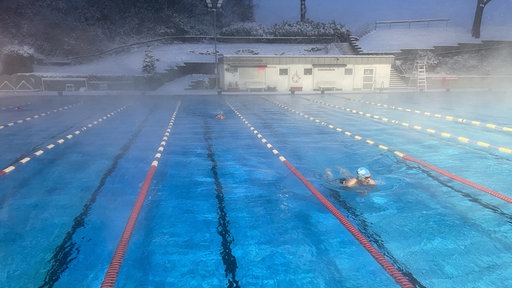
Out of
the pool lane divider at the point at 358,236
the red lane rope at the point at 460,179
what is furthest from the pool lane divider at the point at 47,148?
the red lane rope at the point at 460,179

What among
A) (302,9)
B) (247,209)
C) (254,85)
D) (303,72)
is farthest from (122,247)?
(302,9)

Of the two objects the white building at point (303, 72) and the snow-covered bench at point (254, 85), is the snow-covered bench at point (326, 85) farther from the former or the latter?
the snow-covered bench at point (254, 85)

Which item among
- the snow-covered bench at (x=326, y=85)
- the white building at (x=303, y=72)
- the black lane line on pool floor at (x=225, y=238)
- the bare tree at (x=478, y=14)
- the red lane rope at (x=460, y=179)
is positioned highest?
the bare tree at (x=478, y=14)

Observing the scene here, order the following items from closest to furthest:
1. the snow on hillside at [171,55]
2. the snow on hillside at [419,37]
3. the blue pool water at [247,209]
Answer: the blue pool water at [247,209] < the snow on hillside at [171,55] < the snow on hillside at [419,37]

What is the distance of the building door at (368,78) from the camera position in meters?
28.0

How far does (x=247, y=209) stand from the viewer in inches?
238

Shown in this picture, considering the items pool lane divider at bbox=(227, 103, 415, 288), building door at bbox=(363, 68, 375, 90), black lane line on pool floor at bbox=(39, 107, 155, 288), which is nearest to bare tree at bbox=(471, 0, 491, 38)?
building door at bbox=(363, 68, 375, 90)

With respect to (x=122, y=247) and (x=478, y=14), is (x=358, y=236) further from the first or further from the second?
(x=478, y=14)

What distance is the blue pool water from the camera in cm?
425

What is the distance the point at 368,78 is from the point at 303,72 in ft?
18.3

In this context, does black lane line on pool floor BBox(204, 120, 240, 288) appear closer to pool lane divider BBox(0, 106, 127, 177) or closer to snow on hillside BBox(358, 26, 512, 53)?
pool lane divider BBox(0, 106, 127, 177)

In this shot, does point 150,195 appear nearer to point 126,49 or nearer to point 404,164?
point 404,164

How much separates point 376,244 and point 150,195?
4.19 m

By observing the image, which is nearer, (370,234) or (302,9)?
(370,234)
